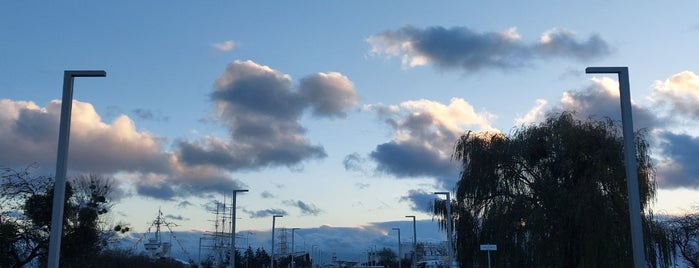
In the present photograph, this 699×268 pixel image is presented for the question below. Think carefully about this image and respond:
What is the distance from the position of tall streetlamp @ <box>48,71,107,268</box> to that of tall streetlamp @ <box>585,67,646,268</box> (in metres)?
12.7

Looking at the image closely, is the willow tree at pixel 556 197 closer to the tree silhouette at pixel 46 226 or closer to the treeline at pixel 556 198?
the treeline at pixel 556 198

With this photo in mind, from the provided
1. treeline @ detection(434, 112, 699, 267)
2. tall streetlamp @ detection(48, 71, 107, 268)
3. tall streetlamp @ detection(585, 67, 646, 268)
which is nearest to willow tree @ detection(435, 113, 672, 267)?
treeline @ detection(434, 112, 699, 267)

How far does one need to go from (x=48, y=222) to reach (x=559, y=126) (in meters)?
23.7

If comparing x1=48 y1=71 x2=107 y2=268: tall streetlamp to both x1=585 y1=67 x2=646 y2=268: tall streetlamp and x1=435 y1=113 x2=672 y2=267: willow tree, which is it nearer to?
x1=585 y1=67 x2=646 y2=268: tall streetlamp

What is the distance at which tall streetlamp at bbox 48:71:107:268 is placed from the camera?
56.0ft

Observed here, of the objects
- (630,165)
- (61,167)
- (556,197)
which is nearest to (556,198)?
(556,197)

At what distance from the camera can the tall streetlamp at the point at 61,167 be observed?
17.1m

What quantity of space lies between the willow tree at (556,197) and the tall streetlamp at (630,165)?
15342 millimetres

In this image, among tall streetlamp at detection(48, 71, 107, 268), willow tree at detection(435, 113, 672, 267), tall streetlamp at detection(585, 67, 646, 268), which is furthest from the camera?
willow tree at detection(435, 113, 672, 267)

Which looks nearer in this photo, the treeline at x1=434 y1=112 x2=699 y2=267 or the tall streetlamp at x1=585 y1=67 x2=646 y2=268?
the tall streetlamp at x1=585 y1=67 x2=646 y2=268

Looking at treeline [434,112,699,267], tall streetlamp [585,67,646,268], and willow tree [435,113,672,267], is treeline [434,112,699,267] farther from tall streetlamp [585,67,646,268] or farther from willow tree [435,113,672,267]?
tall streetlamp [585,67,646,268]

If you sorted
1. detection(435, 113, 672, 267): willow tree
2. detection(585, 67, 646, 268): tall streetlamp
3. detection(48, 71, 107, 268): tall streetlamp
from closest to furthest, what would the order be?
detection(48, 71, 107, 268): tall streetlamp < detection(585, 67, 646, 268): tall streetlamp < detection(435, 113, 672, 267): willow tree

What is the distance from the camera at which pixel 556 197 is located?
114 ft

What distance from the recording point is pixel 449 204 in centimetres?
4078
